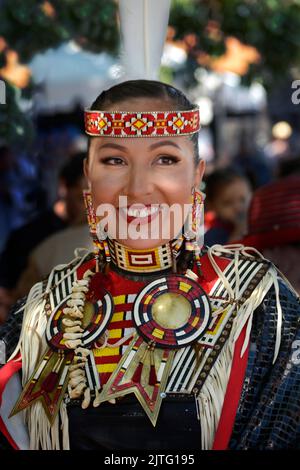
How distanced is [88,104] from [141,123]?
1.19 m

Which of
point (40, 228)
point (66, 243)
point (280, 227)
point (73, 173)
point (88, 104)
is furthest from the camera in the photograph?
point (40, 228)

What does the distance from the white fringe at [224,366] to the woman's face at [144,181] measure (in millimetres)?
263

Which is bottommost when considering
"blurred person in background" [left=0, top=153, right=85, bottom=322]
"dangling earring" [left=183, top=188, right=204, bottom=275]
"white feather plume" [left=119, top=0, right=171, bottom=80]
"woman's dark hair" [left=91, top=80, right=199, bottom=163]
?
"blurred person in background" [left=0, top=153, right=85, bottom=322]

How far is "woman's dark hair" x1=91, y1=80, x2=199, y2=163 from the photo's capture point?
8.48ft

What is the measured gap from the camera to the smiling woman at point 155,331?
2.49 metres

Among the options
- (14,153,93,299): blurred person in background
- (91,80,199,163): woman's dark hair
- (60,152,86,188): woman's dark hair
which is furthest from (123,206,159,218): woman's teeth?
(60,152,86,188): woman's dark hair

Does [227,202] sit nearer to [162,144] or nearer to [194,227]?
[194,227]

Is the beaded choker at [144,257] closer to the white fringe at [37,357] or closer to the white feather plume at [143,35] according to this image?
the white fringe at [37,357]

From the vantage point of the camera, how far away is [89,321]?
8.71 feet

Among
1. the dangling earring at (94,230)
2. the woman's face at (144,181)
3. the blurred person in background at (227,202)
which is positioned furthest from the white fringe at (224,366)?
the blurred person in background at (227,202)

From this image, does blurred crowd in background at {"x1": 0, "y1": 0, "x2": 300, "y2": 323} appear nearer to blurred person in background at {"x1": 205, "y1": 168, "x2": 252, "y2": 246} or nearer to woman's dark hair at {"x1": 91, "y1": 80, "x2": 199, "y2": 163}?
blurred person in background at {"x1": 205, "y1": 168, "x2": 252, "y2": 246}

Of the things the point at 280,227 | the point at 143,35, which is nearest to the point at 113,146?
the point at 143,35
